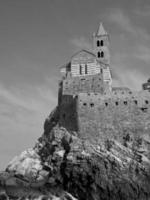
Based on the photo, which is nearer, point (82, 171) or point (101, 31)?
point (82, 171)

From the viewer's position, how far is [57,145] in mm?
46438

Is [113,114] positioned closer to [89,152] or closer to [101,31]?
[89,152]

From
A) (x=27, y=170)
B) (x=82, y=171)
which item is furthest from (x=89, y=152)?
(x=27, y=170)

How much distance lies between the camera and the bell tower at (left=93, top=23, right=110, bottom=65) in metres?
63.9

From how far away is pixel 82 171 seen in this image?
4112 centimetres

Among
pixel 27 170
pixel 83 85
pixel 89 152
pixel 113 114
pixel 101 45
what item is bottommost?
pixel 27 170

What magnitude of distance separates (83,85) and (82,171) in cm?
1783

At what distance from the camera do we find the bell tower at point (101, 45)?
63.9 metres

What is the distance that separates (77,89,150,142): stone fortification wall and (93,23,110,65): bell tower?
52.3ft

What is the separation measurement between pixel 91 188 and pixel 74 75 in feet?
83.6

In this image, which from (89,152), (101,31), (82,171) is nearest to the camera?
(82,171)

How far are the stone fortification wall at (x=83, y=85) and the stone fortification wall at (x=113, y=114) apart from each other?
476 centimetres

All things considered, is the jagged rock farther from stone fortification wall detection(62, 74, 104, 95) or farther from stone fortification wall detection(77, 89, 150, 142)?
stone fortification wall detection(62, 74, 104, 95)

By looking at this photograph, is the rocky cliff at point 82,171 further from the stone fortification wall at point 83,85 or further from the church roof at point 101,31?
the church roof at point 101,31
